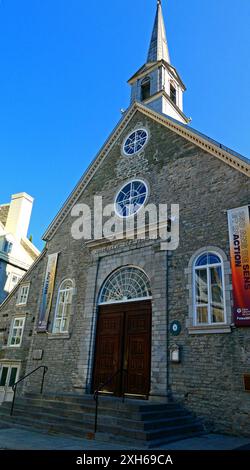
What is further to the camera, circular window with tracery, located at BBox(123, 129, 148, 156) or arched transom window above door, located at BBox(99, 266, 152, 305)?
circular window with tracery, located at BBox(123, 129, 148, 156)

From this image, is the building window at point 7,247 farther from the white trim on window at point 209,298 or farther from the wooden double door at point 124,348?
the white trim on window at point 209,298

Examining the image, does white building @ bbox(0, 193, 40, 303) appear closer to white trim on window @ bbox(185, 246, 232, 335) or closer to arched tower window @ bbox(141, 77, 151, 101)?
arched tower window @ bbox(141, 77, 151, 101)

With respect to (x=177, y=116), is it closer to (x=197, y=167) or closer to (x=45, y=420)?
(x=197, y=167)

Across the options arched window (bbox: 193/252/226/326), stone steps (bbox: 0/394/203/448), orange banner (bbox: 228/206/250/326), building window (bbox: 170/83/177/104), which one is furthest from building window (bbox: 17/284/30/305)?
building window (bbox: 170/83/177/104)

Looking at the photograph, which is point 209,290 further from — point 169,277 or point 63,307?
point 63,307

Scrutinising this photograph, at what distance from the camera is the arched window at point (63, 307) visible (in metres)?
14.2

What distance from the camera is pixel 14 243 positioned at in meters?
22.8

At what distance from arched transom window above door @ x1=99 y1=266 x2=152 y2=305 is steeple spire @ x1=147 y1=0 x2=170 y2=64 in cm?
1294

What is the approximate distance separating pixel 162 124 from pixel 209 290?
735cm

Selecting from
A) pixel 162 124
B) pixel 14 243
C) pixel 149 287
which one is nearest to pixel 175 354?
pixel 149 287

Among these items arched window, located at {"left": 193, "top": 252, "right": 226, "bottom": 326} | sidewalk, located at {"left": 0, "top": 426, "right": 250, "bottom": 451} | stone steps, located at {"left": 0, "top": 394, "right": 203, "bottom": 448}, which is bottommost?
sidewalk, located at {"left": 0, "top": 426, "right": 250, "bottom": 451}

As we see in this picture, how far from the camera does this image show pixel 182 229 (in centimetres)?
1181

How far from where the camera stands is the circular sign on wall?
34.7 ft
